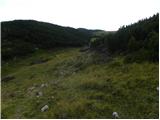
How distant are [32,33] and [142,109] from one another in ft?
166

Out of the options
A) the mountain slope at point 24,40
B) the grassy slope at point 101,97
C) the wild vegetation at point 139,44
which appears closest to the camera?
the grassy slope at point 101,97

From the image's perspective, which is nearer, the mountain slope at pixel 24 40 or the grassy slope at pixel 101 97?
the grassy slope at pixel 101 97

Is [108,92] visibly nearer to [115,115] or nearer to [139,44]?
[115,115]

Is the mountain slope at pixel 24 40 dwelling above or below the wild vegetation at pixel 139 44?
below

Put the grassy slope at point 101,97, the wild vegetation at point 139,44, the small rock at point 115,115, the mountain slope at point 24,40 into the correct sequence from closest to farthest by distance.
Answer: the small rock at point 115,115 → the grassy slope at point 101,97 → the wild vegetation at point 139,44 → the mountain slope at point 24,40

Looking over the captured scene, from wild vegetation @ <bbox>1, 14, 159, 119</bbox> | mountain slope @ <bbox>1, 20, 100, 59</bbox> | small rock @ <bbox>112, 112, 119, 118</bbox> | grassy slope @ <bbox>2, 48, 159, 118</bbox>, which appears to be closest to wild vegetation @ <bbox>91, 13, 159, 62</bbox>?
wild vegetation @ <bbox>1, 14, 159, 119</bbox>

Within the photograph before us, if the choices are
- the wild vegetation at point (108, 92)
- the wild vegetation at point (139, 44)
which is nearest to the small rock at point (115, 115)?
the wild vegetation at point (108, 92)

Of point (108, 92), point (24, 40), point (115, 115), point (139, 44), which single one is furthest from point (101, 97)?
point (24, 40)

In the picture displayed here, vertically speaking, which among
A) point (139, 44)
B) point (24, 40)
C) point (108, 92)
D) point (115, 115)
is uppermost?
point (139, 44)

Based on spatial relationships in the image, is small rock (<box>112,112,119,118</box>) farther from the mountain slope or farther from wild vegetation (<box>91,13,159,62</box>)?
the mountain slope

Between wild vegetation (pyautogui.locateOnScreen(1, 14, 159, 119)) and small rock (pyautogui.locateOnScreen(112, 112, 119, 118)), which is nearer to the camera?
small rock (pyautogui.locateOnScreen(112, 112, 119, 118))

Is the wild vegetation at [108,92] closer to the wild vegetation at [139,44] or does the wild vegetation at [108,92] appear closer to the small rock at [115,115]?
the wild vegetation at [139,44]

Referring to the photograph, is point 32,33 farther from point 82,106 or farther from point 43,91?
point 82,106

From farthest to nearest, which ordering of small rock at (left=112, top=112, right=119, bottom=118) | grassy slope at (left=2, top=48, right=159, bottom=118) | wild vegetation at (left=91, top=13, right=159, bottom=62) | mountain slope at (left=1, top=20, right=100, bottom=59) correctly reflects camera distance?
mountain slope at (left=1, top=20, right=100, bottom=59)
wild vegetation at (left=91, top=13, right=159, bottom=62)
grassy slope at (left=2, top=48, right=159, bottom=118)
small rock at (left=112, top=112, right=119, bottom=118)
